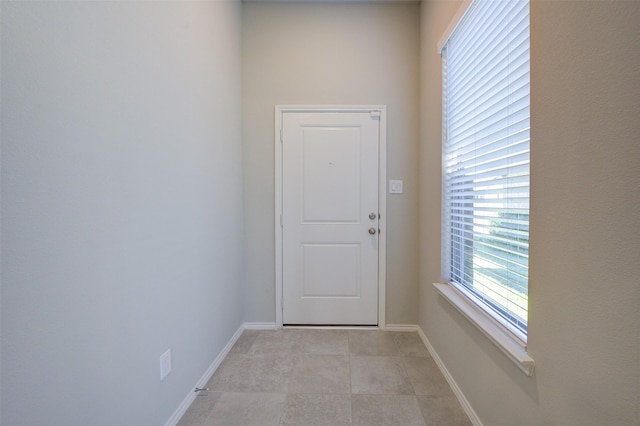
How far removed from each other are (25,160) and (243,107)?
1.85 meters

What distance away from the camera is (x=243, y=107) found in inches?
93.9

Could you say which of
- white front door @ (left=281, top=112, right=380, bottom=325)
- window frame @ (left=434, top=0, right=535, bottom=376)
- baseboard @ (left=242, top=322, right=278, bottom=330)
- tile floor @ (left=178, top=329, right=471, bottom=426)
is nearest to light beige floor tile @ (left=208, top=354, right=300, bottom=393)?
tile floor @ (left=178, top=329, right=471, bottom=426)

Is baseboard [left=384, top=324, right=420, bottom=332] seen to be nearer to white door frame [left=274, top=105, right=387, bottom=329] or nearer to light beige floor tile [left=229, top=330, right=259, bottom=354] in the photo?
white door frame [left=274, top=105, right=387, bottom=329]

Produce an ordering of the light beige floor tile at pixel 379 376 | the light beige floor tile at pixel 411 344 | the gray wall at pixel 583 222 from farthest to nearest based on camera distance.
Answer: the light beige floor tile at pixel 411 344 → the light beige floor tile at pixel 379 376 → the gray wall at pixel 583 222

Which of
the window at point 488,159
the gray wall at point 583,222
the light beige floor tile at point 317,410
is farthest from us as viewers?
the light beige floor tile at point 317,410

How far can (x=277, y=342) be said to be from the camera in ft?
7.15

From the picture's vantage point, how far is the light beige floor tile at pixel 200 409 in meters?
1.39

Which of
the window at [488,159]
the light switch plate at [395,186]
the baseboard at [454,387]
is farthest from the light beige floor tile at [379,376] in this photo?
the light switch plate at [395,186]

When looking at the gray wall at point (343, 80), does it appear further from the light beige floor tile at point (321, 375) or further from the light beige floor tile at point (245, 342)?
the light beige floor tile at point (245, 342)

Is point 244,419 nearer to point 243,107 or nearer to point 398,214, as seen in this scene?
point 398,214

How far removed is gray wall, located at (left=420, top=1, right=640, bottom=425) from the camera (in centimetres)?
67

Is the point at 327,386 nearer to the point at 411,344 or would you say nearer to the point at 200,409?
the point at 200,409

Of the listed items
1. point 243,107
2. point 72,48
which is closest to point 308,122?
point 243,107

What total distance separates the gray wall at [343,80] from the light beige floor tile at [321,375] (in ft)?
2.43
